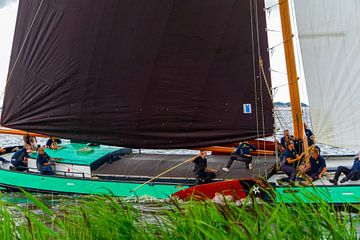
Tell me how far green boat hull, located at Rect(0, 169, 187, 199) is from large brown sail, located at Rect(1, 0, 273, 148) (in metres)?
1.07

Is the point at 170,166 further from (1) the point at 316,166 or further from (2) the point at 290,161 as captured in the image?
(1) the point at 316,166

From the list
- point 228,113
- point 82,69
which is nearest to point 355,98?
point 228,113

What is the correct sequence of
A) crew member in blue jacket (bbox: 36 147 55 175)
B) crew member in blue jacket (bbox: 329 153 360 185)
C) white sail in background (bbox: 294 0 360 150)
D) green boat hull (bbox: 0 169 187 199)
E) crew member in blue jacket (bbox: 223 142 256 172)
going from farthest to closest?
crew member in blue jacket (bbox: 36 147 55 175)
crew member in blue jacket (bbox: 223 142 256 172)
green boat hull (bbox: 0 169 187 199)
crew member in blue jacket (bbox: 329 153 360 185)
white sail in background (bbox: 294 0 360 150)

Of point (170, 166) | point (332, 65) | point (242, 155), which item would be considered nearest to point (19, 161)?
point (170, 166)

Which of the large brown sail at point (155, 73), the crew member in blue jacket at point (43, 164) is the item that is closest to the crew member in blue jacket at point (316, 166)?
the large brown sail at point (155, 73)

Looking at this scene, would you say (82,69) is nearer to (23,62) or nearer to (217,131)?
(23,62)

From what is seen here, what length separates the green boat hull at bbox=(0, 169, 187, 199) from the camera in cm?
1156

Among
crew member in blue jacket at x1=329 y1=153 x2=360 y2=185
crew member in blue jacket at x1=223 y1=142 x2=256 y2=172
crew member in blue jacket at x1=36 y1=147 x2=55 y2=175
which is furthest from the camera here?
crew member in blue jacket at x1=36 y1=147 x2=55 y2=175

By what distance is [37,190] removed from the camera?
13.4 meters

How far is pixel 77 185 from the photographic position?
1254cm

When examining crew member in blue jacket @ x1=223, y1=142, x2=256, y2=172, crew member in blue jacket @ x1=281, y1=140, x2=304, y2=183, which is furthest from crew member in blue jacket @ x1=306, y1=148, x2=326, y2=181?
crew member in blue jacket @ x1=223, y1=142, x2=256, y2=172

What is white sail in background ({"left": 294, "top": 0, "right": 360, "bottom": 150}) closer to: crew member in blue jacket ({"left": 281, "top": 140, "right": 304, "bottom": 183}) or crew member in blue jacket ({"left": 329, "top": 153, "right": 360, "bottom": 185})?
crew member in blue jacket ({"left": 329, "top": 153, "right": 360, "bottom": 185})

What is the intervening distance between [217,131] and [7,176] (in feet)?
21.5

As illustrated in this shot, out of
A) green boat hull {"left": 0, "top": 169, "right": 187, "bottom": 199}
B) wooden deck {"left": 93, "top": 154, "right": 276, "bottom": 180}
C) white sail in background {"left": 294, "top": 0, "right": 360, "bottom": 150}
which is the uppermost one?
white sail in background {"left": 294, "top": 0, "right": 360, "bottom": 150}
